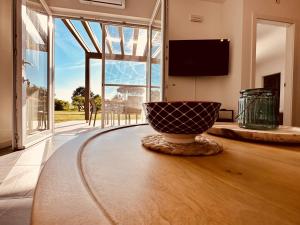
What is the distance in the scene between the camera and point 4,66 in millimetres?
2514

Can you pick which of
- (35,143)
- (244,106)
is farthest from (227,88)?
(35,143)

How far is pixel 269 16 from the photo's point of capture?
3.02 m

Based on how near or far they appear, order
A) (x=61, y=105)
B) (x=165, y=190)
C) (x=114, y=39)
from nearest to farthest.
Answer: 1. (x=165, y=190)
2. (x=114, y=39)
3. (x=61, y=105)

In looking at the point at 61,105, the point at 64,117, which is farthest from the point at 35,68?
the point at 61,105

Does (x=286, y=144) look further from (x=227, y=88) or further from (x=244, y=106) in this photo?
(x=227, y=88)

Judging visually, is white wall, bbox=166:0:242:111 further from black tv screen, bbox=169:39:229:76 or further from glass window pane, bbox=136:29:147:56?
glass window pane, bbox=136:29:147:56

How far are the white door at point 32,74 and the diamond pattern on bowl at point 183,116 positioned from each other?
7.75ft

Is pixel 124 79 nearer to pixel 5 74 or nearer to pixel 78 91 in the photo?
pixel 5 74

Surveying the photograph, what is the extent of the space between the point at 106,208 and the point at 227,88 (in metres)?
3.31

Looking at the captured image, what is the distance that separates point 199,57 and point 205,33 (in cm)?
52

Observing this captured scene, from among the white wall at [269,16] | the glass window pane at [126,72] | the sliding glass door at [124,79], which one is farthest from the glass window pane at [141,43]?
the white wall at [269,16]

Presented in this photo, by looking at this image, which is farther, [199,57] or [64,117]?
[64,117]

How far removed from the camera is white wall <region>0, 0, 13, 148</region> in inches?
96.5

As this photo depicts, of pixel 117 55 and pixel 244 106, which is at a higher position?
pixel 117 55
